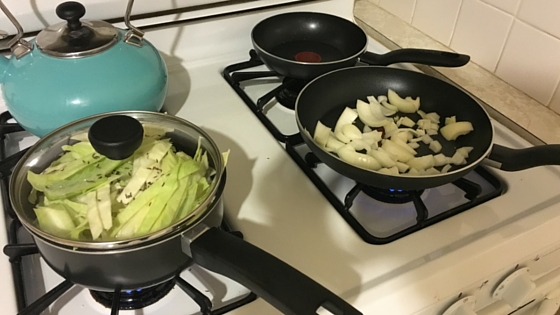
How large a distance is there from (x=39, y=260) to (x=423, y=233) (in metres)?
0.44

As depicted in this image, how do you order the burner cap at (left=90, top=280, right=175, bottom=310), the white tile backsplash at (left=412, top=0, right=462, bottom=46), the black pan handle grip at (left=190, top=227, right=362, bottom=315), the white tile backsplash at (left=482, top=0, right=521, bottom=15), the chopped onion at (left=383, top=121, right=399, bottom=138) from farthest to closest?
the white tile backsplash at (left=412, top=0, right=462, bottom=46) → the white tile backsplash at (left=482, top=0, right=521, bottom=15) → the chopped onion at (left=383, top=121, right=399, bottom=138) → the burner cap at (left=90, top=280, right=175, bottom=310) → the black pan handle grip at (left=190, top=227, right=362, bottom=315)

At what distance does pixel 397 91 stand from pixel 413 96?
26 mm

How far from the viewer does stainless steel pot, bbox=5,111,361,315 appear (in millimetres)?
406

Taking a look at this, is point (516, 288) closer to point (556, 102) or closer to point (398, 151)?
point (398, 151)

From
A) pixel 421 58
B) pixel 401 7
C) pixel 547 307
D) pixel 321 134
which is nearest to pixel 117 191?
pixel 321 134

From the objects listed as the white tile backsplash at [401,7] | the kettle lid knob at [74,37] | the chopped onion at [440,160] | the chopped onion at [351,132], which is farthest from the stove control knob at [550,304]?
the kettle lid knob at [74,37]

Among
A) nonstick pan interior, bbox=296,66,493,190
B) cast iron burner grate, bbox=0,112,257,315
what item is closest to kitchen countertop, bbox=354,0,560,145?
nonstick pan interior, bbox=296,66,493,190

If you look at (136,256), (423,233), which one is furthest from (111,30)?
(423,233)

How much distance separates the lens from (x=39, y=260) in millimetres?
560

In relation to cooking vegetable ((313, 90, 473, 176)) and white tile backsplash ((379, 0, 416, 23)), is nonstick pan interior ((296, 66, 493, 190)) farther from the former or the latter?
white tile backsplash ((379, 0, 416, 23))

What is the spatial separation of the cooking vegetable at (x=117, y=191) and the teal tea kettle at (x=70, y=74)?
0.28ft

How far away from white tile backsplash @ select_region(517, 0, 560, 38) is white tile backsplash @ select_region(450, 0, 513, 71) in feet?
0.10

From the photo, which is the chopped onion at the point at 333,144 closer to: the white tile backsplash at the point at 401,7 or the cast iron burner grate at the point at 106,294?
the cast iron burner grate at the point at 106,294

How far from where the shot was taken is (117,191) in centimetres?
51
